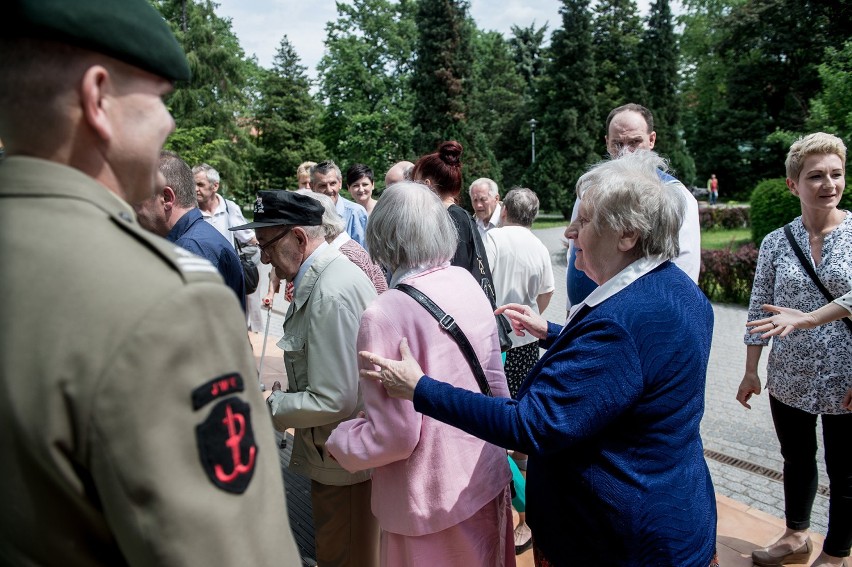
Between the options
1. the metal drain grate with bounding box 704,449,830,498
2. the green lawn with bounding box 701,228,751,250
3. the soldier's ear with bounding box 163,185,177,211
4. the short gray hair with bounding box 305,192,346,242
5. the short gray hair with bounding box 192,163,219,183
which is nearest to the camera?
the short gray hair with bounding box 305,192,346,242

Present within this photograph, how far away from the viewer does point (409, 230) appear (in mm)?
2244

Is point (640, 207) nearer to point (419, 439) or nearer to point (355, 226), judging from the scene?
point (419, 439)

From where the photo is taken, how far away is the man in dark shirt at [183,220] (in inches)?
126

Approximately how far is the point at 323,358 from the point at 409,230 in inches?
24.7

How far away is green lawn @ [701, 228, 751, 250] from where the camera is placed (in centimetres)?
1884

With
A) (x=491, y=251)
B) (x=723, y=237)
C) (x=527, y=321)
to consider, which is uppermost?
(x=491, y=251)

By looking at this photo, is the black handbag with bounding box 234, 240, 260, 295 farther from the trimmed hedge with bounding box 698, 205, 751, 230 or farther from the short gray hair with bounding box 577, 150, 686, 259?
the trimmed hedge with bounding box 698, 205, 751, 230

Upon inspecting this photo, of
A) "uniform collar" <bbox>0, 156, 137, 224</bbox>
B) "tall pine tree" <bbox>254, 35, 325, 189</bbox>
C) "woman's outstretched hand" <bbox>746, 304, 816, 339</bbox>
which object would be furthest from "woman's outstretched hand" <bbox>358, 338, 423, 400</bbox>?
"tall pine tree" <bbox>254, 35, 325, 189</bbox>

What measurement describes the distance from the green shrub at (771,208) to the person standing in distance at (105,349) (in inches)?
603

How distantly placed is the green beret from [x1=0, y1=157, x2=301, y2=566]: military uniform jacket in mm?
177

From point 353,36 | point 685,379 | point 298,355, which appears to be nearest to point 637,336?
point 685,379

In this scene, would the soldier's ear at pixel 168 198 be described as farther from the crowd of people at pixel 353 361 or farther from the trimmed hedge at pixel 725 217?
the trimmed hedge at pixel 725 217

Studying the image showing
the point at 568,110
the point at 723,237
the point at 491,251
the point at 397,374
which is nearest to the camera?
the point at 397,374

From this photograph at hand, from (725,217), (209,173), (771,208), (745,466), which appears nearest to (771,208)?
(771,208)
